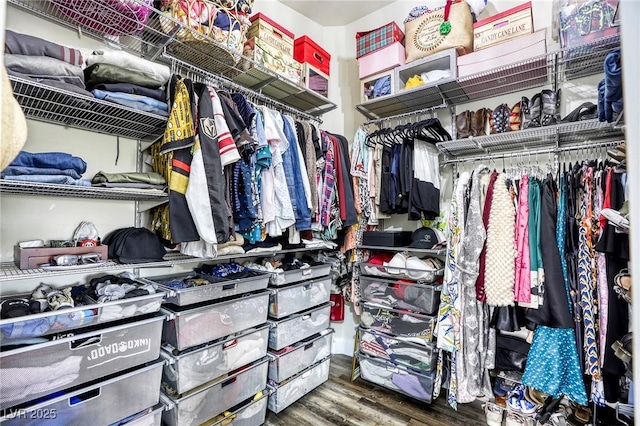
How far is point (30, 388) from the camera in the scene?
974mm

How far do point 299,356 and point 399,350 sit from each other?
660mm

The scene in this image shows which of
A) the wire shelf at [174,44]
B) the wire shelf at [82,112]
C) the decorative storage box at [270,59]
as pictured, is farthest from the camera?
the decorative storage box at [270,59]

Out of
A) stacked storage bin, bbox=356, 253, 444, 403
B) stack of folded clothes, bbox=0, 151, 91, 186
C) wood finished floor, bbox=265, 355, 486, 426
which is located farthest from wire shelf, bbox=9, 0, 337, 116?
wood finished floor, bbox=265, 355, 486, 426

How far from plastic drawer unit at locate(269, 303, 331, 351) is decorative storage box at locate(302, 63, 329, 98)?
1533mm

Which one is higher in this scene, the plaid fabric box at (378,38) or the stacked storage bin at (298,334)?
the plaid fabric box at (378,38)

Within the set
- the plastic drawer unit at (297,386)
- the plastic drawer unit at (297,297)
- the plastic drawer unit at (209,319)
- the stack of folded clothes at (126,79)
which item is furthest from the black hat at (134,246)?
the plastic drawer unit at (297,386)

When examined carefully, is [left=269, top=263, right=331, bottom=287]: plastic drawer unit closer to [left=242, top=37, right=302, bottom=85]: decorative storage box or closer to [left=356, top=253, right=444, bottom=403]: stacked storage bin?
[left=356, top=253, right=444, bottom=403]: stacked storage bin

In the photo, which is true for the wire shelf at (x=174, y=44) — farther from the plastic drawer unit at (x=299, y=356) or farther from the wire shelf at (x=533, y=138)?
the plastic drawer unit at (x=299, y=356)

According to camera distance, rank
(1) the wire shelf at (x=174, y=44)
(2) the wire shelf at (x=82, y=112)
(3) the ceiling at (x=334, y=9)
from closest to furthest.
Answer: (2) the wire shelf at (x=82, y=112), (1) the wire shelf at (x=174, y=44), (3) the ceiling at (x=334, y=9)

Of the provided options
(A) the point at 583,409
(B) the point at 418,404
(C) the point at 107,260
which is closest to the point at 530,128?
(A) the point at 583,409

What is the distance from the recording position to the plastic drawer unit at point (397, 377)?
1.89m

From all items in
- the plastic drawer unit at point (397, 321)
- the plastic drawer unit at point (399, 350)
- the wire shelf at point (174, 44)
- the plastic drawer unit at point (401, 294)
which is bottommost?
the plastic drawer unit at point (399, 350)

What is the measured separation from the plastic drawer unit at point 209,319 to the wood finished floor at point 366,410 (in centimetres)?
67

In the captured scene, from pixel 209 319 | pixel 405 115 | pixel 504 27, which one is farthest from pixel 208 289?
pixel 504 27
